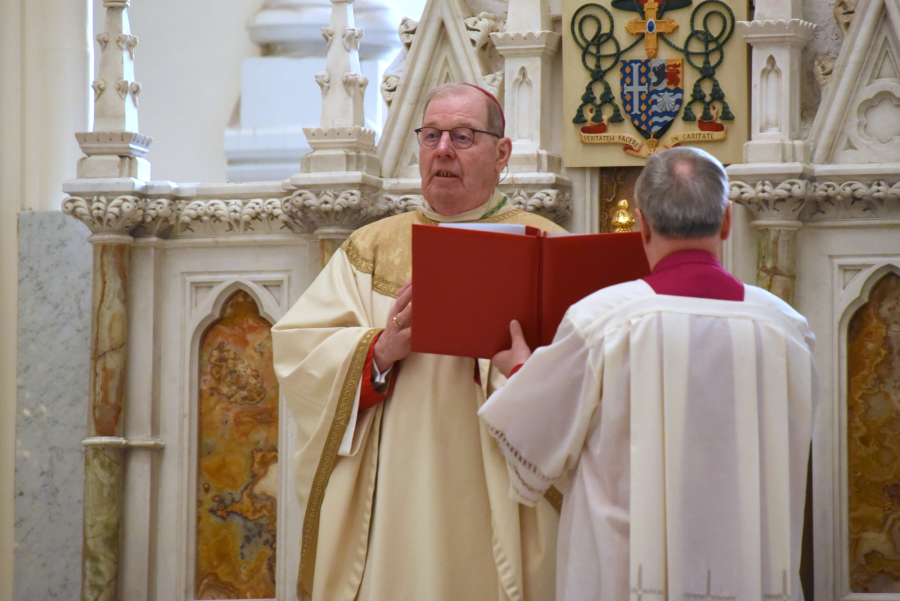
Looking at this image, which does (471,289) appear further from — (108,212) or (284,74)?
(284,74)

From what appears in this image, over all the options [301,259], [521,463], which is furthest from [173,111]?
[521,463]

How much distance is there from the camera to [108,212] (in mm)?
4906

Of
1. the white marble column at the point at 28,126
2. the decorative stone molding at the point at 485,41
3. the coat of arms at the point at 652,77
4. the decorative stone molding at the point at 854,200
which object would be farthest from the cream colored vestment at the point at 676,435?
the white marble column at the point at 28,126

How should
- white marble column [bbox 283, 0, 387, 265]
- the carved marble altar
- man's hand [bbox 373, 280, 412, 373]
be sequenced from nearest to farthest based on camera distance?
man's hand [bbox 373, 280, 412, 373] → the carved marble altar → white marble column [bbox 283, 0, 387, 265]

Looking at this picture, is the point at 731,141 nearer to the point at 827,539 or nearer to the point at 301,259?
the point at 827,539

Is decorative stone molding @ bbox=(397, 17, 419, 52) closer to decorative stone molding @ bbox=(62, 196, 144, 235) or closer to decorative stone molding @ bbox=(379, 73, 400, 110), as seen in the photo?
decorative stone molding @ bbox=(379, 73, 400, 110)

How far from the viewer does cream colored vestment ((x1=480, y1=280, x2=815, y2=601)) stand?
8.89 feet

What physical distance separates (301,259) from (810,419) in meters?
2.72

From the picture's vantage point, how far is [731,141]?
4.57 meters

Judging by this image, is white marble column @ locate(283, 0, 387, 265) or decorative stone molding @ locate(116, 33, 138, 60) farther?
decorative stone molding @ locate(116, 33, 138, 60)

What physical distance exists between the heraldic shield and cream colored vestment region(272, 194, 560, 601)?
1218mm

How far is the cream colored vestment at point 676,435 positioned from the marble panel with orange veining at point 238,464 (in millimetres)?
2432

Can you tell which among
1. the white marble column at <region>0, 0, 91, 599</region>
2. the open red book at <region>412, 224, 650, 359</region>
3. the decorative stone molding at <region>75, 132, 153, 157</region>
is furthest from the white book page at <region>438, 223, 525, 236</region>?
the white marble column at <region>0, 0, 91, 599</region>

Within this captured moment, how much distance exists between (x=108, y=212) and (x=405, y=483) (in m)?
2.10
